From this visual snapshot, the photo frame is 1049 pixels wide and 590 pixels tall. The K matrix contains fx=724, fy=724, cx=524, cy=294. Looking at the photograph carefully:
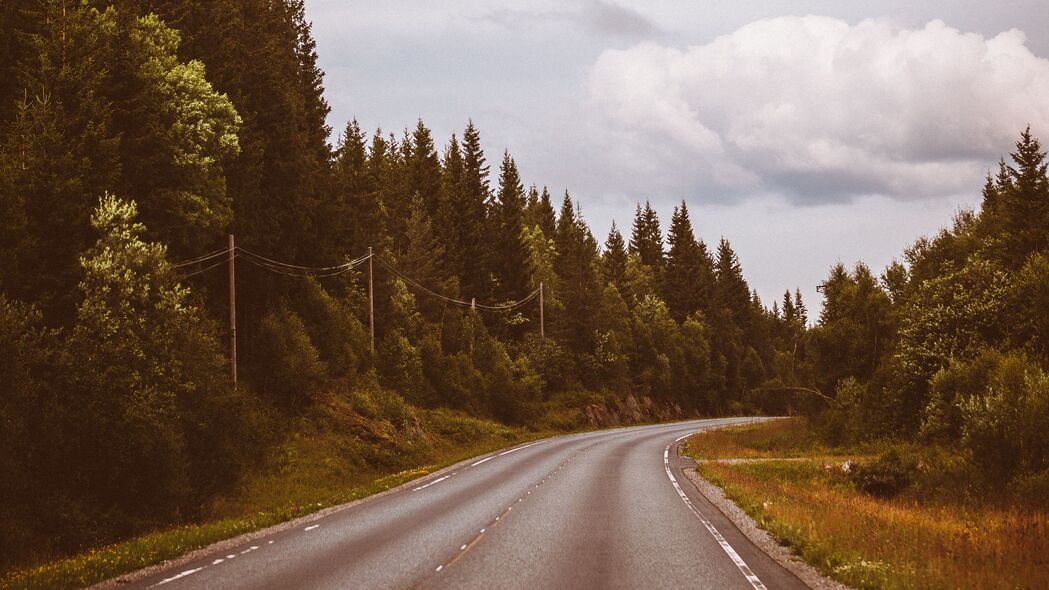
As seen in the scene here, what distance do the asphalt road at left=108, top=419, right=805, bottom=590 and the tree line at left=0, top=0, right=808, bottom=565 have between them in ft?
19.7

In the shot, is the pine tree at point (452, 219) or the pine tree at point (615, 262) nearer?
the pine tree at point (452, 219)

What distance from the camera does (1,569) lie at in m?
14.7

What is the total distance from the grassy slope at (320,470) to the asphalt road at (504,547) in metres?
0.99

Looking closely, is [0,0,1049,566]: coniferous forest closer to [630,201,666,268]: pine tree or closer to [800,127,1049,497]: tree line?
[800,127,1049,497]: tree line

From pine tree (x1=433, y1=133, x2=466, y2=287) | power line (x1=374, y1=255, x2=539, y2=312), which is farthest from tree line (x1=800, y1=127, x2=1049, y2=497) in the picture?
pine tree (x1=433, y1=133, x2=466, y2=287)

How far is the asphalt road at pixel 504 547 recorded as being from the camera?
1023 centimetres

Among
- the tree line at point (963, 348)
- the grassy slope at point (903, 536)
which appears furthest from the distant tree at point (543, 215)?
the grassy slope at point (903, 536)

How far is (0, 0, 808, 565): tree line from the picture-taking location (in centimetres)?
1797

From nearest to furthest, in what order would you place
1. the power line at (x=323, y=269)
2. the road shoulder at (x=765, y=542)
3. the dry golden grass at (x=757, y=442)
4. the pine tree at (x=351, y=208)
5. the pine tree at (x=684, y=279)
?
the road shoulder at (x=765, y=542), the power line at (x=323, y=269), the dry golden grass at (x=757, y=442), the pine tree at (x=351, y=208), the pine tree at (x=684, y=279)

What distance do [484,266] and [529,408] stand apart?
19842 mm

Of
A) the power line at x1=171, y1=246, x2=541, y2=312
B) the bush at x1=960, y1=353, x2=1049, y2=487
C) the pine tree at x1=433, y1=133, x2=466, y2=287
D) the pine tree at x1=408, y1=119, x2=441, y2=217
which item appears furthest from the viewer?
the pine tree at x1=408, y1=119, x2=441, y2=217

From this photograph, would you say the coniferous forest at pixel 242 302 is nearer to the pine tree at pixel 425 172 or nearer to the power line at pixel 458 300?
the power line at pixel 458 300

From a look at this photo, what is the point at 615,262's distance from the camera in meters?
107

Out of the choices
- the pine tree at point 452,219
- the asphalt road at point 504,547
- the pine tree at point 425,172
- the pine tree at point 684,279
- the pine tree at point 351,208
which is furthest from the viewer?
the pine tree at point 684,279
